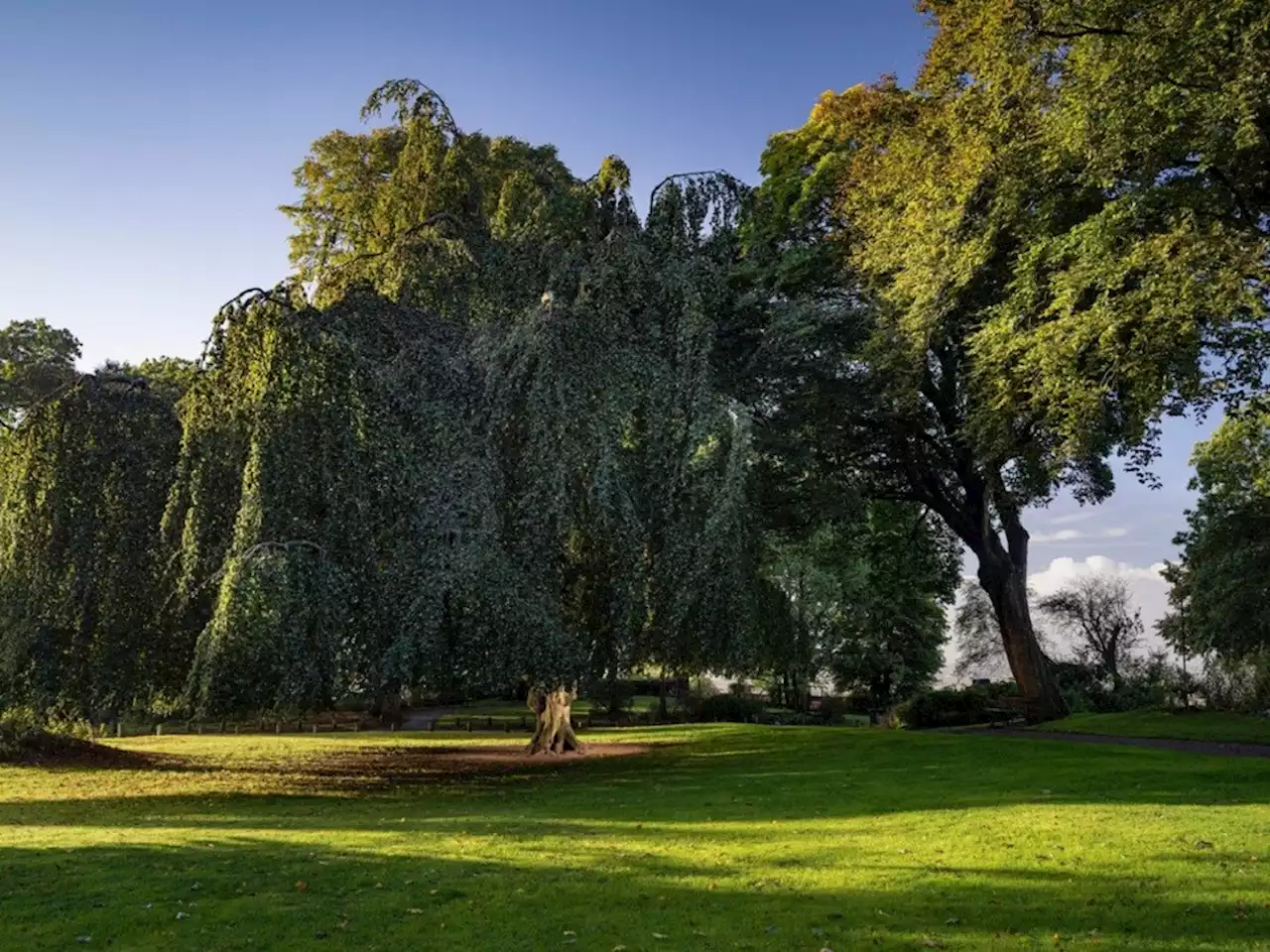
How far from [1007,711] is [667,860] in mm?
19604

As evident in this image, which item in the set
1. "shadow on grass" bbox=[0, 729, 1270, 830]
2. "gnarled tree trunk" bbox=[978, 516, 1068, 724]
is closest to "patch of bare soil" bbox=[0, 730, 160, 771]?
"shadow on grass" bbox=[0, 729, 1270, 830]

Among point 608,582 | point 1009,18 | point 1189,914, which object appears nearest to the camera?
point 1189,914

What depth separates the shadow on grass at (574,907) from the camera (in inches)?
220

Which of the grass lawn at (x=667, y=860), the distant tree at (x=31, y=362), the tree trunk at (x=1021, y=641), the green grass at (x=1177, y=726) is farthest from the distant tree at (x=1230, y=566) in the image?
the distant tree at (x=31, y=362)

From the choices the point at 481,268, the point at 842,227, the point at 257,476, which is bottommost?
the point at 257,476

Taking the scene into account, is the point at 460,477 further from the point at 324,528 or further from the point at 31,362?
the point at 31,362

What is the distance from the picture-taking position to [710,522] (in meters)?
12.7

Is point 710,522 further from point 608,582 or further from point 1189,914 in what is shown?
point 1189,914

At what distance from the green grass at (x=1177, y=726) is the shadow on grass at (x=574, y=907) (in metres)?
13.7

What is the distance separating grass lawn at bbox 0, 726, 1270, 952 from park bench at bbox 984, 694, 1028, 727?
891 centimetres

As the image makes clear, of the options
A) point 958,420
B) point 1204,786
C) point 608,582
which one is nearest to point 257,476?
point 608,582

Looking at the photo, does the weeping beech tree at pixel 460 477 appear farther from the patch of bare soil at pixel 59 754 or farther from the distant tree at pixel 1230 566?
the distant tree at pixel 1230 566

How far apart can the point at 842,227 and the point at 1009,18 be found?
6.33m

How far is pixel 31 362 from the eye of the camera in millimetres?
30281
